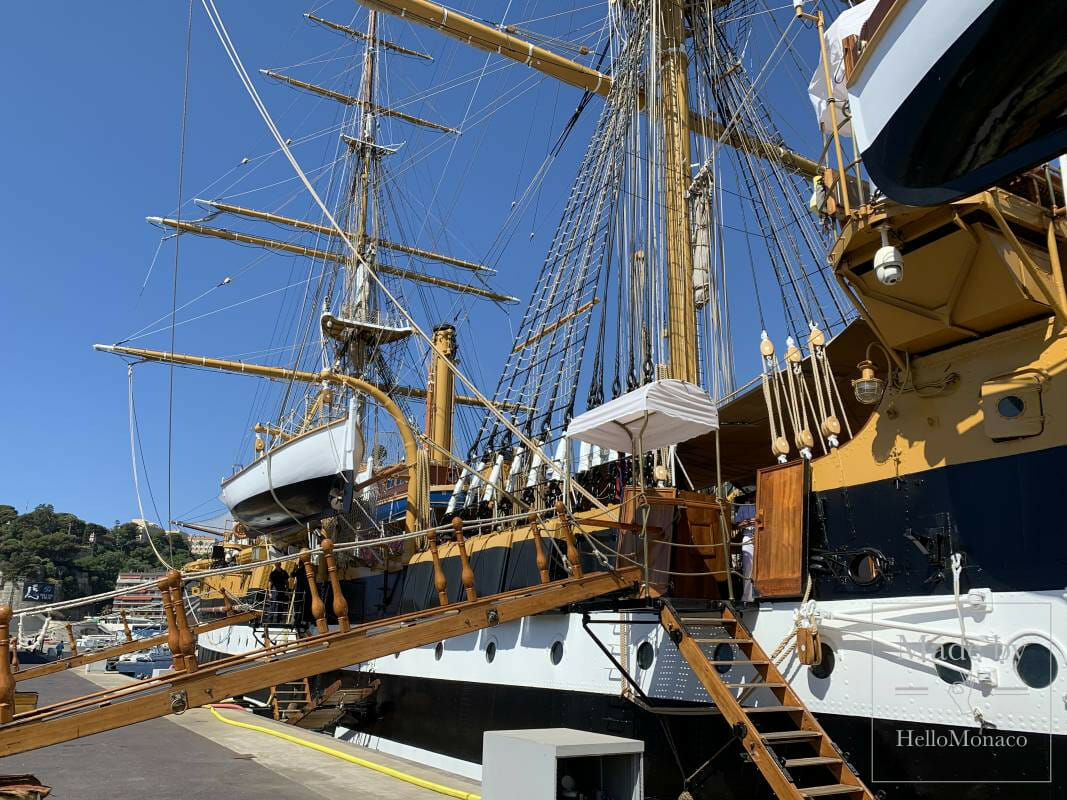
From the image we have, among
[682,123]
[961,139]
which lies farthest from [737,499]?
[961,139]

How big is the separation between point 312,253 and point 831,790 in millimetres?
31288

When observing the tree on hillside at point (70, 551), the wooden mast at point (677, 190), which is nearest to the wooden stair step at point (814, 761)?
the wooden mast at point (677, 190)

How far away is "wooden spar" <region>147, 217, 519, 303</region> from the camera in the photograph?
1214 inches

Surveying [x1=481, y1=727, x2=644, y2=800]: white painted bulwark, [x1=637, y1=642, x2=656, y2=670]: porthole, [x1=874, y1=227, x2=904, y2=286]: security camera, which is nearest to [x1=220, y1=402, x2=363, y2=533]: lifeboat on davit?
[x1=637, y1=642, x2=656, y2=670]: porthole

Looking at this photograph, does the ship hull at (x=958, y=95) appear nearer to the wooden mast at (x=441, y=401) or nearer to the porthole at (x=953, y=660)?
the porthole at (x=953, y=660)

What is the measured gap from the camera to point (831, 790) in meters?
5.52

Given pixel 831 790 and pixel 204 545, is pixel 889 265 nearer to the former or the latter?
pixel 831 790

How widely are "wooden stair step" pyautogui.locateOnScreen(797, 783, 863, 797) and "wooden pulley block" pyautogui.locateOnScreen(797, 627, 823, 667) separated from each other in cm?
87

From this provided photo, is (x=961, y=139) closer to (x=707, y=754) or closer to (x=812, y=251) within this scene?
(x=707, y=754)

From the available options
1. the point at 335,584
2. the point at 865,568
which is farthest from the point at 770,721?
the point at 335,584

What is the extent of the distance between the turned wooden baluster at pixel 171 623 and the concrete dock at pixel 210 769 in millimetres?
2316

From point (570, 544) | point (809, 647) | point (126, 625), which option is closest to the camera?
point (809, 647)

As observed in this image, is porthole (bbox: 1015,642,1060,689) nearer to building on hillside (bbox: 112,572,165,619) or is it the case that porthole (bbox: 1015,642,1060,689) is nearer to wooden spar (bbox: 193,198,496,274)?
building on hillside (bbox: 112,572,165,619)

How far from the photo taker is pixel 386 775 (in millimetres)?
8875
